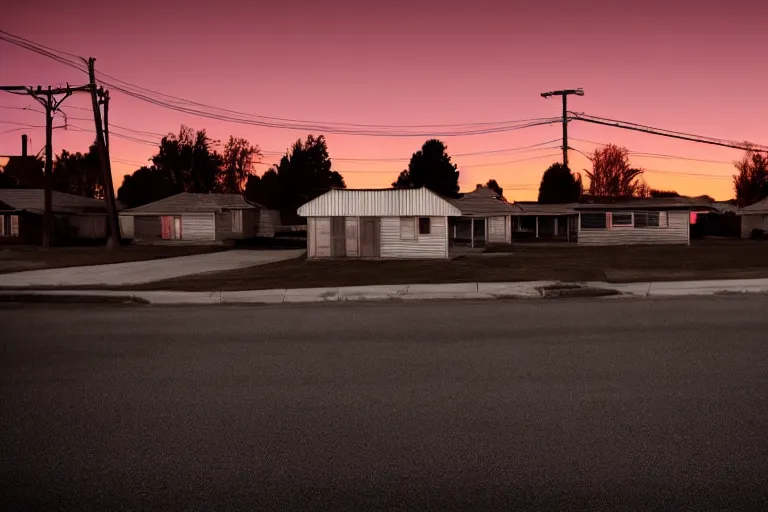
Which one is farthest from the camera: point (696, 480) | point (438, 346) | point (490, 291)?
point (490, 291)

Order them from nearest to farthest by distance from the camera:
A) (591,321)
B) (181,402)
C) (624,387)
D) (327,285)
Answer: (181,402) < (624,387) < (591,321) < (327,285)

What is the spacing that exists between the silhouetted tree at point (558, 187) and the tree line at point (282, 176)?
0.35 feet

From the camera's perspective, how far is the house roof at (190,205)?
55.6 m

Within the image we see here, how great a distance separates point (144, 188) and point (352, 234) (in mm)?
63135

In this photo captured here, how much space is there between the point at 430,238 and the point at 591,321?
2311 cm

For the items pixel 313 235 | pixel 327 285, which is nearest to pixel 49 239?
pixel 313 235

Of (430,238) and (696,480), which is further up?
(430,238)

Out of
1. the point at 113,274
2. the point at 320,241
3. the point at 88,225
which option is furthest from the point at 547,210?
the point at 113,274

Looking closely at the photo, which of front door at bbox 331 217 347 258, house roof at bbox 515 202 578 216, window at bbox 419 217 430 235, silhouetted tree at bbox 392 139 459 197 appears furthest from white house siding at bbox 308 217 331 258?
silhouetted tree at bbox 392 139 459 197

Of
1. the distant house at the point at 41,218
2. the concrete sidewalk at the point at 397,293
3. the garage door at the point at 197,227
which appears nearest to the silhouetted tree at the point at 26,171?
the distant house at the point at 41,218

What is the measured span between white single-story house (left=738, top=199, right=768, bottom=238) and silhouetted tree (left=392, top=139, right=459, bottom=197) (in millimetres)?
26204

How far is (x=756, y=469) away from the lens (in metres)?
5.00

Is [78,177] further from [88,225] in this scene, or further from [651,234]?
[651,234]

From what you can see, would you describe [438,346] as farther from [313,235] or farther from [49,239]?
[49,239]
